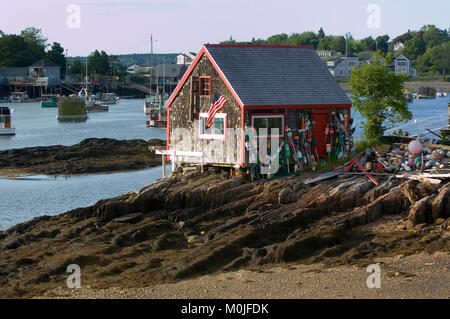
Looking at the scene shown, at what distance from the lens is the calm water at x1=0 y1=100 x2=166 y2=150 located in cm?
7374

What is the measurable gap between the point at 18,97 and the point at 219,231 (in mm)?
144958

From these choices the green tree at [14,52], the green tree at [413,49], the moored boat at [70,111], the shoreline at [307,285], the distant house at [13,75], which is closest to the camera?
the shoreline at [307,285]

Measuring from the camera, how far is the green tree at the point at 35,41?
18188cm

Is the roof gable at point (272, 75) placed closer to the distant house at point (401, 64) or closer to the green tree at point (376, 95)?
the green tree at point (376, 95)

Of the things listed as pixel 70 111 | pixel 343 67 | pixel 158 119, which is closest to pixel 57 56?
pixel 343 67

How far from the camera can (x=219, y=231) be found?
24.0m

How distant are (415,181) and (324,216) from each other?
315cm

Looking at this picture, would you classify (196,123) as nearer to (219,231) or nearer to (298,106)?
(298,106)

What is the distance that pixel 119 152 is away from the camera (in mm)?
52719

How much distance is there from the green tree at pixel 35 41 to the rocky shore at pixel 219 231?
522 ft

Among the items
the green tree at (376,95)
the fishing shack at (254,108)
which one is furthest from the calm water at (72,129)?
the green tree at (376,95)

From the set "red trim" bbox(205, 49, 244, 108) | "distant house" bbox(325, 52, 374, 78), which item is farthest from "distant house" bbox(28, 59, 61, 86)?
"red trim" bbox(205, 49, 244, 108)
